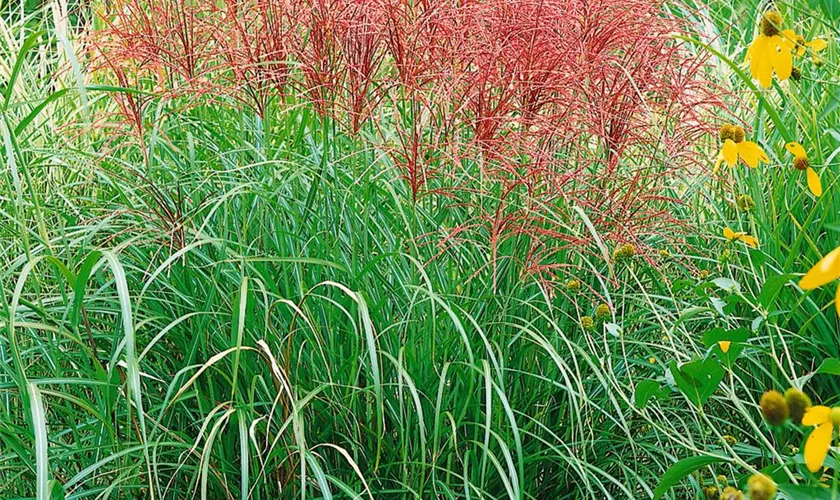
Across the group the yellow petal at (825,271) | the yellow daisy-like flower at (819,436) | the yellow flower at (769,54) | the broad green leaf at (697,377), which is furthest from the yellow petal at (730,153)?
the yellow petal at (825,271)

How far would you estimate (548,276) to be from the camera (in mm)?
2277

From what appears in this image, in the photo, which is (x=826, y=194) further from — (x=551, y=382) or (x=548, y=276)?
(x=551, y=382)

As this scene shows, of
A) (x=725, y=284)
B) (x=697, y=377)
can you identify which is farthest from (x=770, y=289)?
(x=697, y=377)

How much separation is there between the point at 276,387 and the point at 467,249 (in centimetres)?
51

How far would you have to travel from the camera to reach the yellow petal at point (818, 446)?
966mm

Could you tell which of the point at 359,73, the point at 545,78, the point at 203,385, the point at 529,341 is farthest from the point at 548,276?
the point at 203,385

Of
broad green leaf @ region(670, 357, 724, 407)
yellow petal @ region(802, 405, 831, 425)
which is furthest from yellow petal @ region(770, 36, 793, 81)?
yellow petal @ region(802, 405, 831, 425)

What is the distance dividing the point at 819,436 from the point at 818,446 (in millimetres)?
14

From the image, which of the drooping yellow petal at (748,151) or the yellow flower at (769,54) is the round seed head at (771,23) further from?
the drooping yellow petal at (748,151)

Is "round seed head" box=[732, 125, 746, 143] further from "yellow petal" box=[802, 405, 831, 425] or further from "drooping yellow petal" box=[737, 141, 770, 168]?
"yellow petal" box=[802, 405, 831, 425]

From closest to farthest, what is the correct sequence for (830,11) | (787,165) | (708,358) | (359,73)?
(708,358) < (830,11) < (359,73) < (787,165)

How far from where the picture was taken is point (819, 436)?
3.26 ft

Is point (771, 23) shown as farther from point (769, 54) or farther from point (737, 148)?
point (737, 148)

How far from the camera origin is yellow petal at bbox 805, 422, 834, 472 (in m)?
0.97
